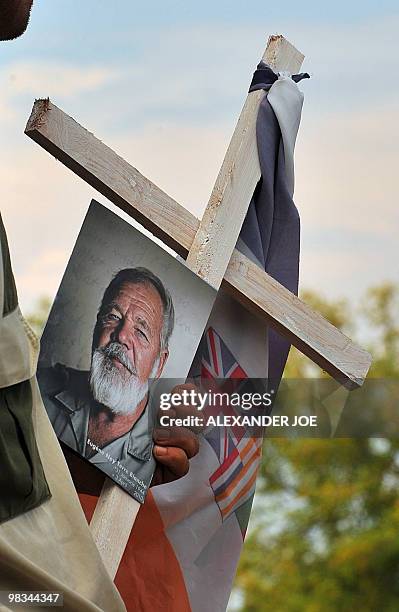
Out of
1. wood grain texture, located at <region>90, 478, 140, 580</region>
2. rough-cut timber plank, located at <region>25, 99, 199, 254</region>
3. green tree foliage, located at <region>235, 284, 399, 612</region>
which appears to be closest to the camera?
wood grain texture, located at <region>90, 478, 140, 580</region>

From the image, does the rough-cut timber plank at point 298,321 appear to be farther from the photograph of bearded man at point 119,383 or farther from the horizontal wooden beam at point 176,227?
the photograph of bearded man at point 119,383

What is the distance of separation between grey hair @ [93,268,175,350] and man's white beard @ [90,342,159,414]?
0.05 m

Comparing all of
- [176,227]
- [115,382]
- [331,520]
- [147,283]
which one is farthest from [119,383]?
[331,520]

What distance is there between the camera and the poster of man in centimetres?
124

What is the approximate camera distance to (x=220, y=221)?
1.44 metres

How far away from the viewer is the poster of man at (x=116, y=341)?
1.24 meters

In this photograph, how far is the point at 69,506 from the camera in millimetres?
994

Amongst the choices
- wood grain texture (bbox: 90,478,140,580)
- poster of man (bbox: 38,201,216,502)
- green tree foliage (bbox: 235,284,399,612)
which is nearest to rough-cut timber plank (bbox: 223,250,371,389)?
poster of man (bbox: 38,201,216,502)

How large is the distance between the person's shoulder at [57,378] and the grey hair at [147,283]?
0.08m

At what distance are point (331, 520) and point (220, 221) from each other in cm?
861

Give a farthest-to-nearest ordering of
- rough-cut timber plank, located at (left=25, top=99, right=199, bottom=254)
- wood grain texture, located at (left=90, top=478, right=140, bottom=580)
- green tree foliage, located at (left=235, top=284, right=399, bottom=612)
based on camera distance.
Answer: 1. green tree foliage, located at (left=235, top=284, right=399, bottom=612)
2. rough-cut timber plank, located at (left=25, top=99, right=199, bottom=254)
3. wood grain texture, located at (left=90, top=478, right=140, bottom=580)

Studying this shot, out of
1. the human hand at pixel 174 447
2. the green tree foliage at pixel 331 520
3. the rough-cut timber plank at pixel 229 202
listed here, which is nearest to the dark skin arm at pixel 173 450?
the human hand at pixel 174 447

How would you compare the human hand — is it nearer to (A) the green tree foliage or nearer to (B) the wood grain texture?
(B) the wood grain texture

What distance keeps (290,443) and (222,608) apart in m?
8.37
